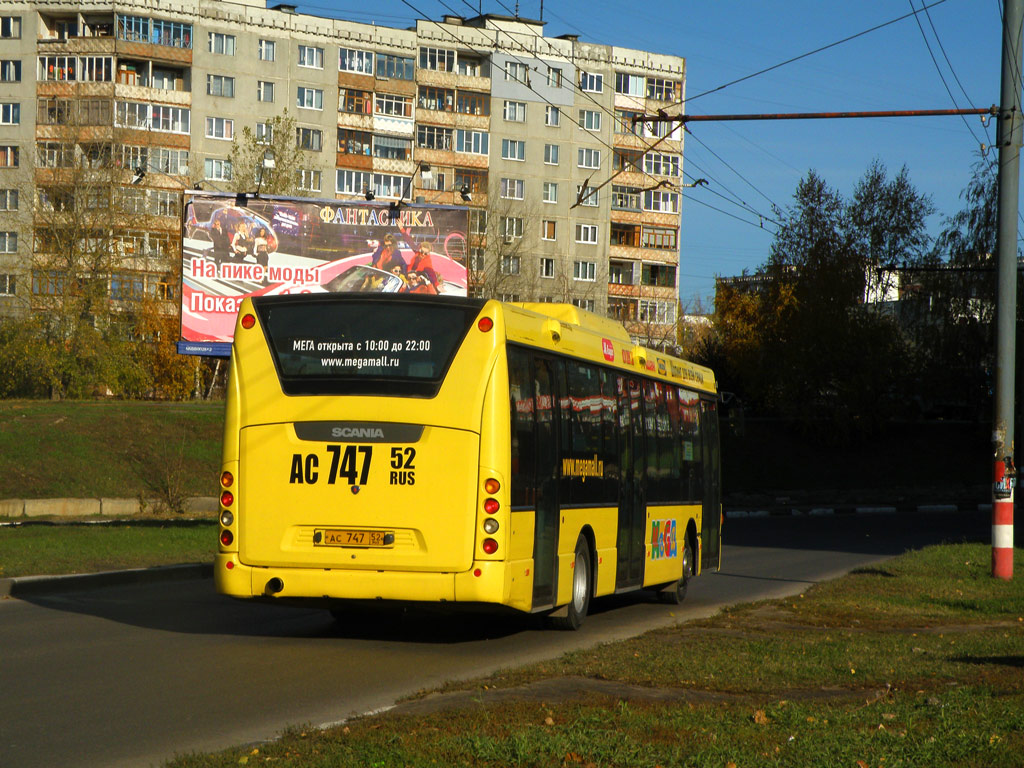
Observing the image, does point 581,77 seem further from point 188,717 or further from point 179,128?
point 188,717

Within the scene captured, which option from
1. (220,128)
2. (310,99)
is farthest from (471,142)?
(220,128)

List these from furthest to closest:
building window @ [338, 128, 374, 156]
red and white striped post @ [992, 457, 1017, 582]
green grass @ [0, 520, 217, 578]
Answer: building window @ [338, 128, 374, 156] < red and white striped post @ [992, 457, 1017, 582] < green grass @ [0, 520, 217, 578]

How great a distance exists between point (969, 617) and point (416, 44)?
74510 millimetres

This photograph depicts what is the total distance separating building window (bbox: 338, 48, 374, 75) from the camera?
8219 cm

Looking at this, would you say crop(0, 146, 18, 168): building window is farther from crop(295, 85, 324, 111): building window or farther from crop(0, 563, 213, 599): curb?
crop(0, 563, 213, 599): curb

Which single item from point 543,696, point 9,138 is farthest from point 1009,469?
point 9,138

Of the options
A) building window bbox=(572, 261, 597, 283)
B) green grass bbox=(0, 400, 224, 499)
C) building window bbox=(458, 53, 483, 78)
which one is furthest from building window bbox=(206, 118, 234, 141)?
green grass bbox=(0, 400, 224, 499)

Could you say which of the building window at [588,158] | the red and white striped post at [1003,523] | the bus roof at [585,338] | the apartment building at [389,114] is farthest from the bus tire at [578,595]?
the building window at [588,158]

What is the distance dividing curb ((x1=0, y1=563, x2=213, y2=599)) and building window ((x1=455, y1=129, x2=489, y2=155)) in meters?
69.9

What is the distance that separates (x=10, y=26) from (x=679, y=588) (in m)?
73.7

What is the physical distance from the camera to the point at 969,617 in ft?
45.3

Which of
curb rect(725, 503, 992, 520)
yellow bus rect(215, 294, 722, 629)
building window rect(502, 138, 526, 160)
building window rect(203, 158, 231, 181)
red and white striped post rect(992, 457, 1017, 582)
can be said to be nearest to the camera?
yellow bus rect(215, 294, 722, 629)

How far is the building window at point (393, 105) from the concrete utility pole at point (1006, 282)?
221ft

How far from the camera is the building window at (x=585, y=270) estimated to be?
293 feet
